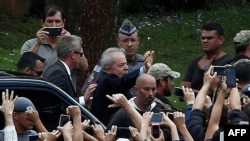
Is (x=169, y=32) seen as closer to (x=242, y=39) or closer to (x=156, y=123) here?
(x=242, y=39)

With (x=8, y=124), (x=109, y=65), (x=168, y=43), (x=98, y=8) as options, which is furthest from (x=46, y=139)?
(x=168, y=43)

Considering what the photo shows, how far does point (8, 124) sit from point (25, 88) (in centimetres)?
140

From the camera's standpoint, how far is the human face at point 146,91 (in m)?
9.14

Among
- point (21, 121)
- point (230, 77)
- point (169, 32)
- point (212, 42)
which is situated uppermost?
point (230, 77)

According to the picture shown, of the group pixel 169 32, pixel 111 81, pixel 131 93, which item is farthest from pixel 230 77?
pixel 169 32

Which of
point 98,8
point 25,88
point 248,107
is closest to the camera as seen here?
point 248,107

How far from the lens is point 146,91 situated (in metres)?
9.15

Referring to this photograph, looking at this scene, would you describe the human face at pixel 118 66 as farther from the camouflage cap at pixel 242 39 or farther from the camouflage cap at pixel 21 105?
the camouflage cap at pixel 21 105

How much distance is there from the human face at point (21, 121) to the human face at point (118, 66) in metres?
1.74

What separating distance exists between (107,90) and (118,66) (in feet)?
0.86

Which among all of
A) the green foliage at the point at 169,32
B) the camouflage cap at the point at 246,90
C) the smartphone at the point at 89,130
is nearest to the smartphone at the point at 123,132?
the smartphone at the point at 89,130

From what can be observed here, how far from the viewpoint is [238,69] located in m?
9.47

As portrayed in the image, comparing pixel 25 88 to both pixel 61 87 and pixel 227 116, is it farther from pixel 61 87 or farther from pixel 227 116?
pixel 227 116

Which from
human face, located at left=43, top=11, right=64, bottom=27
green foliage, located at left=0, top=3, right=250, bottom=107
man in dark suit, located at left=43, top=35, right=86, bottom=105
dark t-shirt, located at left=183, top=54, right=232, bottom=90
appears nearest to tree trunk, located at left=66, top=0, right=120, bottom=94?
human face, located at left=43, top=11, right=64, bottom=27
